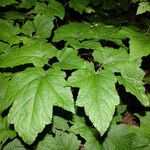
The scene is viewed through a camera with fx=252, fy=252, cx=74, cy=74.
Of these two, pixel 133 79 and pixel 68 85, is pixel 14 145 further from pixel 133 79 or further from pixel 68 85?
pixel 133 79

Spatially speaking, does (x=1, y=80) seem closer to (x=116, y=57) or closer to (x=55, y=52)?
(x=55, y=52)

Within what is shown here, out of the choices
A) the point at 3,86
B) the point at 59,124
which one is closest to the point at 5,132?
the point at 3,86

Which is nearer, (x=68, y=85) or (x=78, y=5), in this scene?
(x=68, y=85)

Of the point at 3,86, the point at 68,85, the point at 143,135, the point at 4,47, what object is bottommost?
the point at 143,135

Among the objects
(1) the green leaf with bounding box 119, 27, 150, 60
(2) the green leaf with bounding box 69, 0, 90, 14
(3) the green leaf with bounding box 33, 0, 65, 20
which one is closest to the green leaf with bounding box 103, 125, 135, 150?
(1) the green leaf with bounding box 119, 27, 150, 60

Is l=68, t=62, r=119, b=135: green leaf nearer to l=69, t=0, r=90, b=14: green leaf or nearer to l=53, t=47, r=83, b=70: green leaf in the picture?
l=53, t=47, r=83, b=70: green leaf

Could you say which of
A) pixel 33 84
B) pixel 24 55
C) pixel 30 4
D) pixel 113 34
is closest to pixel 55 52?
pixel 24 55

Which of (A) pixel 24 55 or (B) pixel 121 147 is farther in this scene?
(B) pixel 121 147
